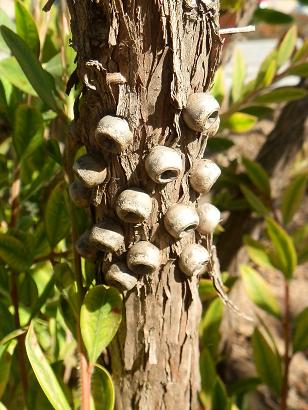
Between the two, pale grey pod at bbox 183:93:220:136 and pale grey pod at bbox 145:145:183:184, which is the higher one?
pale grey pod at bbox 183:93:220:136

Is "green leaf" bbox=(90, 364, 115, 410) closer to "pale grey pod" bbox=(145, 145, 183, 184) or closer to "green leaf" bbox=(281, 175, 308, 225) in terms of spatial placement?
"pale grey pod" bbox=(145, 145, 183, 184)

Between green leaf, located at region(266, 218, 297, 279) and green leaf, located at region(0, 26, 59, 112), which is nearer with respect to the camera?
green leaf, located at region(0, 26, 59, 112)

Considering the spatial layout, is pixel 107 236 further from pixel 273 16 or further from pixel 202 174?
pixel 273 16

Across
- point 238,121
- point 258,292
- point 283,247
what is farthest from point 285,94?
point 258,292

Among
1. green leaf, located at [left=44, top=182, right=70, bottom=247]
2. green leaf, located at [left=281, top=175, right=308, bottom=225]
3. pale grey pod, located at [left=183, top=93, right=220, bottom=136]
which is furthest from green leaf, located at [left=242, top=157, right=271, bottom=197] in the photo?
pale grey pod, located at [left=183, top=93, right=220, bottom=136]

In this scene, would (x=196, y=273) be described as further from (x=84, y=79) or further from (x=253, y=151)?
(x=253, y=151)

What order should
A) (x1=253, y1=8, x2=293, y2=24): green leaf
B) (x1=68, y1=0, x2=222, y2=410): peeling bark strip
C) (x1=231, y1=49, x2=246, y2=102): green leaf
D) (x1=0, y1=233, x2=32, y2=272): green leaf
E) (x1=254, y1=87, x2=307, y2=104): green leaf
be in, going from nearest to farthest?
(x1=68, y1=0, x2=222, y2=410): peeling bark strip → (x1=0, y1=233, x2=32, y2=272): green leaf → (x1=254, y1=87, x2=307, y2=104): green leaf → (x1=231, y1=49, x2=246, y2=102): green leaf → (x1=253, y1=8, x2=293, y2=24): green leaf

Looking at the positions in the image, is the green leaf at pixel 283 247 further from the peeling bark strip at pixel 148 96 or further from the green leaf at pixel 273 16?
the green leaf at pixel 273 16
